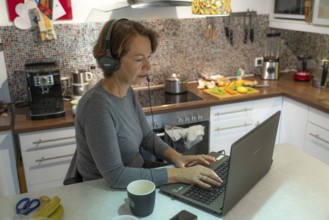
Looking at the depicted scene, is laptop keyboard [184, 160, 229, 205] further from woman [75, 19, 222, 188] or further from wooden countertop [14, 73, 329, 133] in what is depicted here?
wooden countertop [14, 73, 329, 133]

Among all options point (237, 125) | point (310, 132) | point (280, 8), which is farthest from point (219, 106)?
point (280, 8)

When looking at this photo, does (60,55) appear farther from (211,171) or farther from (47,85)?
(211,171)

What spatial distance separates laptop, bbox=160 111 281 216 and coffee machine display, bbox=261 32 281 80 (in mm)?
1793

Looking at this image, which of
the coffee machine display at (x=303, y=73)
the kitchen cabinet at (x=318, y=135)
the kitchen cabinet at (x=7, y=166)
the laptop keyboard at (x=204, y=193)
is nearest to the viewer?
the laptop keyboard at (x=204, y=193)

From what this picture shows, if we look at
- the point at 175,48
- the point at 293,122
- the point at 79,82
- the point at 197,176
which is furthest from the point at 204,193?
the point at 175,48

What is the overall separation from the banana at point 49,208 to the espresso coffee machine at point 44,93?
3.72 feet

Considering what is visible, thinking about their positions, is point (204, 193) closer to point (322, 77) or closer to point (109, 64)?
point (109, 64)

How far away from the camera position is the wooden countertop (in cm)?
207

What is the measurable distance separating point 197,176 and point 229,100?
1332 mm

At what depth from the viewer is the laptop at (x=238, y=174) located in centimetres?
102

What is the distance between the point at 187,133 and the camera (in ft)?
7.75

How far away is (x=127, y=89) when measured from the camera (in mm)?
1535

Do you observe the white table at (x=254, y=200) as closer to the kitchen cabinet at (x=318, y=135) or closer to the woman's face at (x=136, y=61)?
the woman's face at (x=136, y=61)

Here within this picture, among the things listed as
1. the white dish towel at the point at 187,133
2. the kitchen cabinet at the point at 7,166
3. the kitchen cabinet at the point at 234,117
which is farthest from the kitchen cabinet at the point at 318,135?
the kitchen cabinet at the point at 7,166
